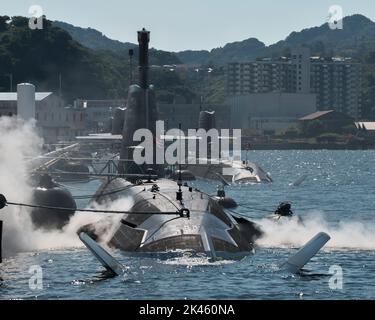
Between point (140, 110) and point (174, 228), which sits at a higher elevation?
point (140, 110)

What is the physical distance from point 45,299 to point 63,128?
426ft

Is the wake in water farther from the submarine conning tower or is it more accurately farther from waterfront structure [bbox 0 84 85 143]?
waterfront structure [bbox 0 84 85 143]

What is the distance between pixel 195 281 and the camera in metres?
35.0

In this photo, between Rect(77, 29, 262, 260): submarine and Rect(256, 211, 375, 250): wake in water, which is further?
Rect(256, 211, 375, 250): wake in water

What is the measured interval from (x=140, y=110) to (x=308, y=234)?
16.2 metres

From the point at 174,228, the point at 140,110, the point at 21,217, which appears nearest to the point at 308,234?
the point at 174,228

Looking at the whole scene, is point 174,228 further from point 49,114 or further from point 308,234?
point 49,114

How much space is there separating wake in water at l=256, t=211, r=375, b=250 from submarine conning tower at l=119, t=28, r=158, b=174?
11.2 m

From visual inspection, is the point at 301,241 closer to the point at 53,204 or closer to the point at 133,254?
the point at 133,254

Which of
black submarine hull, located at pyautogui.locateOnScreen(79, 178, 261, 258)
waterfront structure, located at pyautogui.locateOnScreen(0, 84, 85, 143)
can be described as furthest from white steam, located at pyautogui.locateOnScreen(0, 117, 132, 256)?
waterfront structure, located at pyautogui.locateOnScreen(0, 84, 85, 143)

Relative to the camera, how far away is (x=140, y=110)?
60.7 metres

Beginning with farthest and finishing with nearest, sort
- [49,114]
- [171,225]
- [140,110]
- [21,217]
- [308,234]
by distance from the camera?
[49,114]
[140,110]
[21,217]
[308,234]
[171,225]

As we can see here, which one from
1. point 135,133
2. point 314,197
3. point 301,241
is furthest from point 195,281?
point 314,197

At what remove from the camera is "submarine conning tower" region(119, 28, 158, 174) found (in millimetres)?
60281
